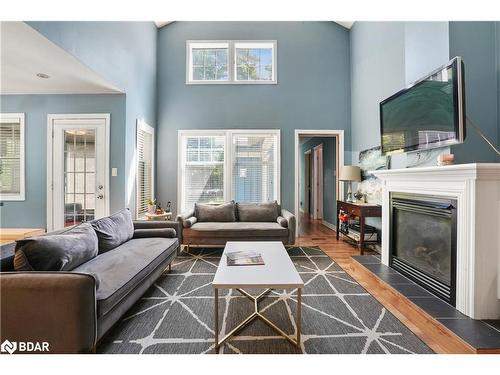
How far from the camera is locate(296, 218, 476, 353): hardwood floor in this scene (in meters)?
1.60

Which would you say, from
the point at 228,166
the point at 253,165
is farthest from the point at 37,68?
the point at 253,165

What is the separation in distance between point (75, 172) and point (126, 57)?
1.93 meters

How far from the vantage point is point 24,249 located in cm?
159

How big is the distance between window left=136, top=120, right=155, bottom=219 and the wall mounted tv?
12.6ft

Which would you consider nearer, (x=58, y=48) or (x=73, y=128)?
(x=58, y=48)

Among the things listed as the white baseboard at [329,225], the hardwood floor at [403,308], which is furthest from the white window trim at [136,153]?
the white baseboard at [329,225]

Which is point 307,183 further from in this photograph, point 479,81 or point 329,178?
point 479,81

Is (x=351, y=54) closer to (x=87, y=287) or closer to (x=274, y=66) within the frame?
(x=274, y=66)

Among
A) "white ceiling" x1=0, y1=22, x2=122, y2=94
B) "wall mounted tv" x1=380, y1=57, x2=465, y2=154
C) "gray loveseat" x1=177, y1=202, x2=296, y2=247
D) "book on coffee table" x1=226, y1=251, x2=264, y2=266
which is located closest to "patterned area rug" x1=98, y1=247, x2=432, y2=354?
"book on coffee table" x1=226, y1=251, x2=264, y2=266

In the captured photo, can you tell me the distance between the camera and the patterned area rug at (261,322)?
1628mm

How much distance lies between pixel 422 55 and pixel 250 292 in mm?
3188

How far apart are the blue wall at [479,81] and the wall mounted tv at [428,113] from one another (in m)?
0.27

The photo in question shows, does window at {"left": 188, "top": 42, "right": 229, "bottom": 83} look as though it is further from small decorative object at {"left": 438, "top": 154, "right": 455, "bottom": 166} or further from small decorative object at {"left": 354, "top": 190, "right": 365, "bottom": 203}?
small decorative object at {"left": 438, "top": 154, "right": 455, "bottom": 166}
